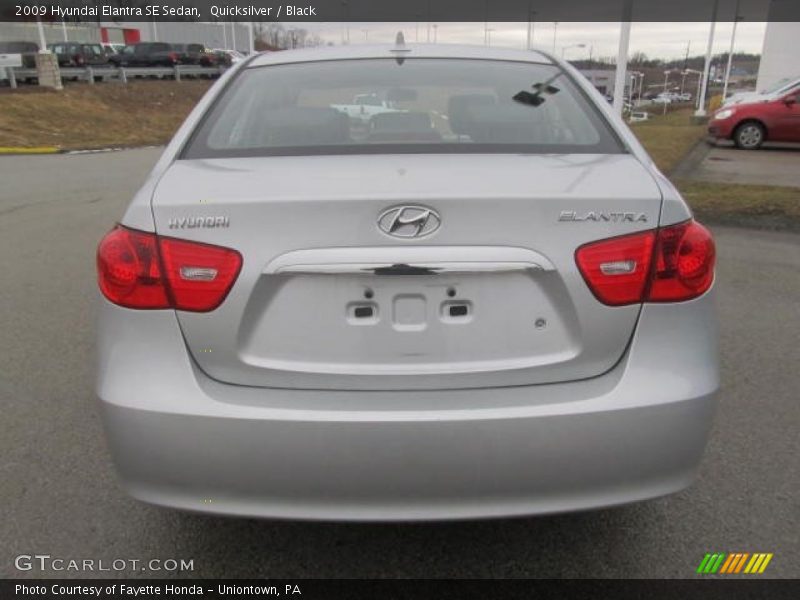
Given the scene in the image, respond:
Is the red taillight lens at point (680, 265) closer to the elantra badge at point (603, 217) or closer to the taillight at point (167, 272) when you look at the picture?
the elantra badge at point (603, 217)

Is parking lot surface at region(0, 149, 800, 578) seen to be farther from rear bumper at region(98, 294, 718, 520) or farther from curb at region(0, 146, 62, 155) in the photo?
curb at region(0, 146, 62, 155)

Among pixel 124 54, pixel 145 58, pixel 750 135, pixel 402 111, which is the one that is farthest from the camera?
pixel 124 54

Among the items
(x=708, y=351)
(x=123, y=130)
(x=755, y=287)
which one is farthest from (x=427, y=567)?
(x=123, y=130)

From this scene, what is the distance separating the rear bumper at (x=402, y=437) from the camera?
189cm

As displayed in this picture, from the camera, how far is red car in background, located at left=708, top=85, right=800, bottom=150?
1524 cm

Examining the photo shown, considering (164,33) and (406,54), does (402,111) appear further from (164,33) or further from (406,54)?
(164,33)

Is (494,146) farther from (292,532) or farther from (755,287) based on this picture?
(755,287)

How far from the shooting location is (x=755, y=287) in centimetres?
547

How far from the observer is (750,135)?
15656 mm

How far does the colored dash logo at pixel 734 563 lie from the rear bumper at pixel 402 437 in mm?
582

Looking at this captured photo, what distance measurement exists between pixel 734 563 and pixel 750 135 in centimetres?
1539

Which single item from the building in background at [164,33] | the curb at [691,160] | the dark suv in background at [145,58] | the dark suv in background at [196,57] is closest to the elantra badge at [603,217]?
the curb at [691,160]

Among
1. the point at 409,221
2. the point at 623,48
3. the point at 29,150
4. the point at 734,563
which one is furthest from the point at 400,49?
the point at 29,150

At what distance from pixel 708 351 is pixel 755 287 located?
387 cm
